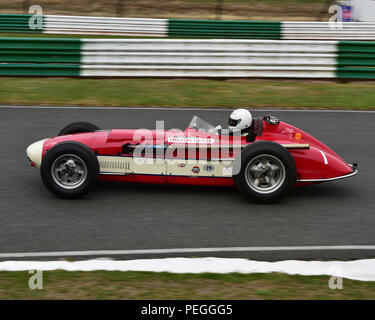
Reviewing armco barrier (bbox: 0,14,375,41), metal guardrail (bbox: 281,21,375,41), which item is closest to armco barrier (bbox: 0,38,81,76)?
armco barrier (bbox: 0,14,375,41)

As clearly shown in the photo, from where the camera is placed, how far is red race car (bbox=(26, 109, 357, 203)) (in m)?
6.83

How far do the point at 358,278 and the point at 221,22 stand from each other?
1966 cm

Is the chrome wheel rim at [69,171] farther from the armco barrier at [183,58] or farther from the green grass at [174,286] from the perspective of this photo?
the armco barrier at [183,58]

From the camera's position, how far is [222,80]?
563 inches

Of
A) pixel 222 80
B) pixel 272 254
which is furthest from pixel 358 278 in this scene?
pixel 222 80

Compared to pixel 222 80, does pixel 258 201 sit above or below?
below

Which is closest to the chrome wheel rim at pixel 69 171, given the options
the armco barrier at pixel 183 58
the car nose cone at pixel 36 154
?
the car nose cone at pixel 36 154

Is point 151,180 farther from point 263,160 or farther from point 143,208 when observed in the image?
point 263,160

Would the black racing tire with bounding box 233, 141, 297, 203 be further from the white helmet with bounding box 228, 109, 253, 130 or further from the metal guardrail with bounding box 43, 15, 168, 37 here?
the metal guardrail with bounding box 43, 15, 168, 37

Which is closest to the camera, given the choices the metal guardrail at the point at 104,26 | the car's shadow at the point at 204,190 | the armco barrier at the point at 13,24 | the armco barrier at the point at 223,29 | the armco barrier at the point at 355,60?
the car's shadow at the point at 204,190

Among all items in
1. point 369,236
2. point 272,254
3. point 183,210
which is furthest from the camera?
point 183,210

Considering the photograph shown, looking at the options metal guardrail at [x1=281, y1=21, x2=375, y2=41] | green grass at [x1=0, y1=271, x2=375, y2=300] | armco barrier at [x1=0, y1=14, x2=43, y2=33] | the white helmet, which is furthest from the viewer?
metal guardrail at [x1=281, y1=21, x2=375, y2=41]

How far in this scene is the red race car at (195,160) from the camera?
22.4 feet

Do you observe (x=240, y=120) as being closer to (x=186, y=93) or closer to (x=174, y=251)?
(x=174, y=251)
